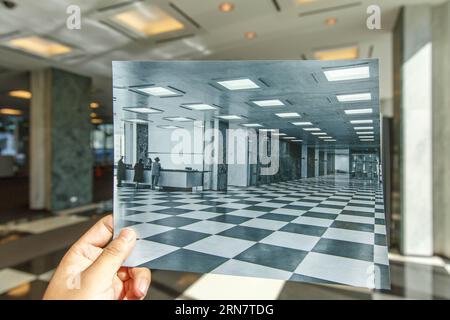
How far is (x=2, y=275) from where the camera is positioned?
2207 mm

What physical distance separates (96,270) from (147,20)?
10.5 feet

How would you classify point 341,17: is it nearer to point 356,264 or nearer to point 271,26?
point 271,26

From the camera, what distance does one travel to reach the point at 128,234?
0.51 m

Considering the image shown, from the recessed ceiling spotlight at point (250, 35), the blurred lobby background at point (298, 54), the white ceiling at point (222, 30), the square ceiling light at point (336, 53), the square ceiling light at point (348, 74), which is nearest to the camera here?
the square ceiling light at point (348, 74)

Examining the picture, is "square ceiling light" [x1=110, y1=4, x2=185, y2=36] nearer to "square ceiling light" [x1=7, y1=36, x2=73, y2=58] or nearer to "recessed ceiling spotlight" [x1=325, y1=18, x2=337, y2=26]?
"square ceiling light" [x1=7, y1=36, x2=73, y2=58]

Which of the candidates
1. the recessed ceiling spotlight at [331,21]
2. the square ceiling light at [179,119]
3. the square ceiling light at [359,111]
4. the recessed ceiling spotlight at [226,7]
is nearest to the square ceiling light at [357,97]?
the square ceiling light at [359,111]

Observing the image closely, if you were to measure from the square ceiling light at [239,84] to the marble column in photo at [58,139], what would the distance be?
5457 mm

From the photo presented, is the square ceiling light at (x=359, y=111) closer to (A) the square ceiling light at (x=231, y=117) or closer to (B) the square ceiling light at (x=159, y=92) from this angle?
(A) the square ceiling light at (x=231, y=117)

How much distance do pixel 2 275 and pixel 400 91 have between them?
4.01 meters

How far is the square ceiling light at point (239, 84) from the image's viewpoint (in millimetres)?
442

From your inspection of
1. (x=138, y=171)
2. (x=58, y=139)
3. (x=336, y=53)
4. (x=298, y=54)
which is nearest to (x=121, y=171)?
(x=138, y=171)

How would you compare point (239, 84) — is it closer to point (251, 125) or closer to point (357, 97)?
point (251, 125)

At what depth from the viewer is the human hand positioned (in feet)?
1.66
